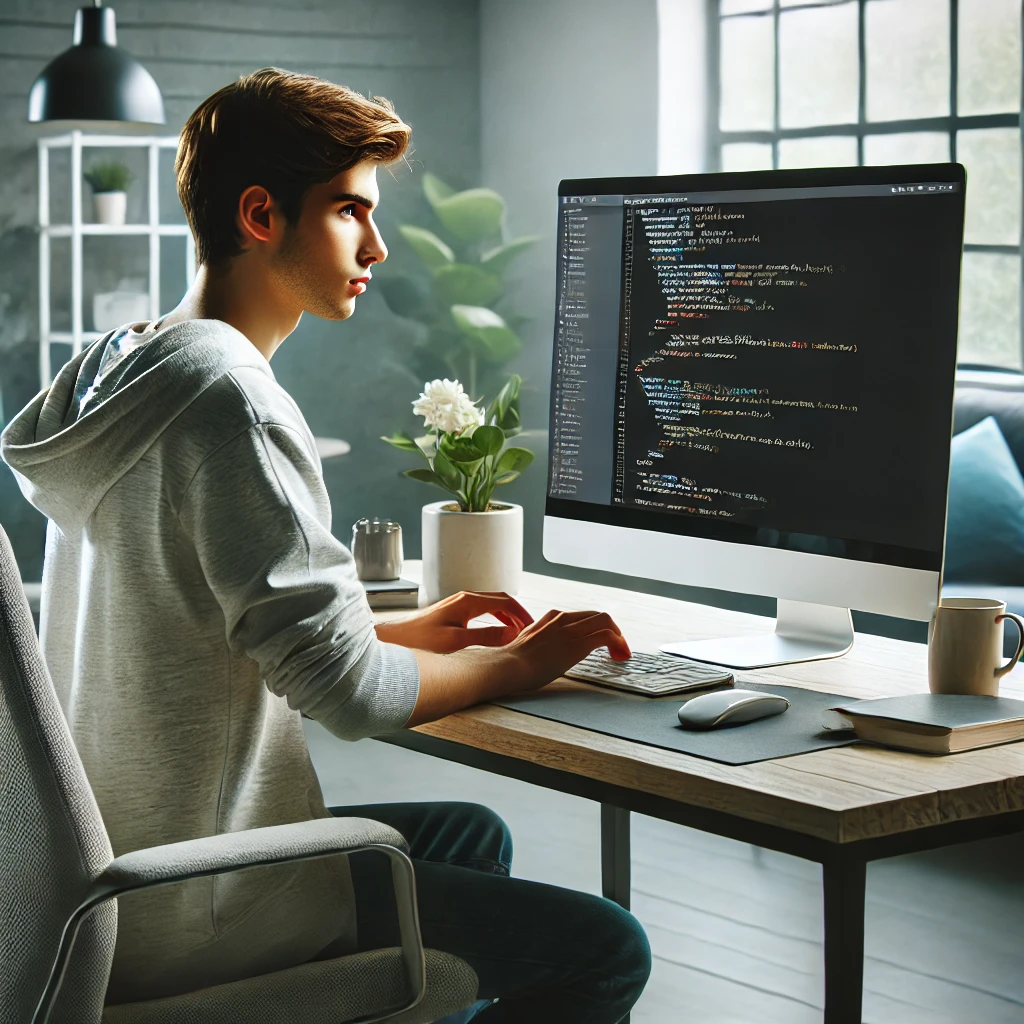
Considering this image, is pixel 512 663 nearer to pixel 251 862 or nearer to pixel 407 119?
pixel 251 862

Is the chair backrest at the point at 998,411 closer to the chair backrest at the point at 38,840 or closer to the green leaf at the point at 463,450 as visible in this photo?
the green leaf at the point at 463,450

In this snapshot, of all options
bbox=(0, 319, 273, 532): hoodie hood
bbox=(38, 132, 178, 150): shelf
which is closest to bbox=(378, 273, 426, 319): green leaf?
bbox=(38, 132, 178, 150): shelf

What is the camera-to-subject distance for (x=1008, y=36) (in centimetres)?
439

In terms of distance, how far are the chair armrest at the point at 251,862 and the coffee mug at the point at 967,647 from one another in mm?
628

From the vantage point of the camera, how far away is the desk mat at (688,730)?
134 centimetres

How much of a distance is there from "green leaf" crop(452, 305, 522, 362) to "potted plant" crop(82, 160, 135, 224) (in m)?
1.18

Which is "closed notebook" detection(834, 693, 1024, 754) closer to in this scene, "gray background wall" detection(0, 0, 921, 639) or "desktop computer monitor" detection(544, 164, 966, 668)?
"desktop computer monitor" detection(544, 164, 966, 668)

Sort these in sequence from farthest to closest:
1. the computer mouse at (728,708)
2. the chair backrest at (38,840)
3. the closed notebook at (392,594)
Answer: the closed notebook at (392,594) → the computer mouse at (728,708) → the chair backrest at (38,840)

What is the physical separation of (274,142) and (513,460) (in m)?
0.82

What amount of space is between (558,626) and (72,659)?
0.51m

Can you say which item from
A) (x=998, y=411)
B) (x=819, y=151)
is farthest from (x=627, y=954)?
(x=819, y=151)

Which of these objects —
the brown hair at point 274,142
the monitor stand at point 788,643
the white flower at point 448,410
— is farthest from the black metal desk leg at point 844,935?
the white flower at point 448,410

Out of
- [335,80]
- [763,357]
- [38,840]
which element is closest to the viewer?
[38,840]

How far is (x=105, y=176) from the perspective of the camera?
445cm
